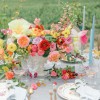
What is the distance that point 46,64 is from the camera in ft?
4.55

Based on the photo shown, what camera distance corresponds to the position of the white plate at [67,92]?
1.06 metres

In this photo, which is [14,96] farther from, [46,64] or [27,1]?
[27,1]

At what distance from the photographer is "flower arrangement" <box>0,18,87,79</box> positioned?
1201mm

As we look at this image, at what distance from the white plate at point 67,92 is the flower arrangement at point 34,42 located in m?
0.13

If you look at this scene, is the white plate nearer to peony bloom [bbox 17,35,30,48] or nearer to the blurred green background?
peony bloom [bbox 17,35,30,48]

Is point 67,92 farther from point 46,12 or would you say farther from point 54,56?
point 46,12

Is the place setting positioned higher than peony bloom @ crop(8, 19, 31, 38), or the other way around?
peony bloom @ crop(8, 19, 31, 38)

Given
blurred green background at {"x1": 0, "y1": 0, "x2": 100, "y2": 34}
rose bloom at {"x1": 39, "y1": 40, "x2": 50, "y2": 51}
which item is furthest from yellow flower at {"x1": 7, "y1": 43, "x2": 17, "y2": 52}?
blurred green background at {"x1": 0, "y1": 0, "x2": 100, "y2": 34}

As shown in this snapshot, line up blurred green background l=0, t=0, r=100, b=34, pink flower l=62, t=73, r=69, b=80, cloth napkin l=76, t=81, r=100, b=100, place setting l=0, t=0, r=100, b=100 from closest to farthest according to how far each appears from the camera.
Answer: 1. cloth napkin l=76, t=81, r=100, b=100
2. place setting l=0, t=0, r=100, b=100
3. pink flower l=62, t=73, r=69, b=80
4. blurred green background l=0, t=0, r=100, b=34

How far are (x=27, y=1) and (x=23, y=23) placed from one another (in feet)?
16.1

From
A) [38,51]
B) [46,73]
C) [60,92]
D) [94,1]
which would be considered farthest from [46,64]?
[94,1]

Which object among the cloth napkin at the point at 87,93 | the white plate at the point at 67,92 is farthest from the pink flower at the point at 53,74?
the cloth napkin at the point at 87,93

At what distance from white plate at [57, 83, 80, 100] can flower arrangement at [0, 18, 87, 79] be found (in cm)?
13

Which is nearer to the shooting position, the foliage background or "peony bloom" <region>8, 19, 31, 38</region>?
"peony bloom" <region>8, 19, 31, 38</region>
